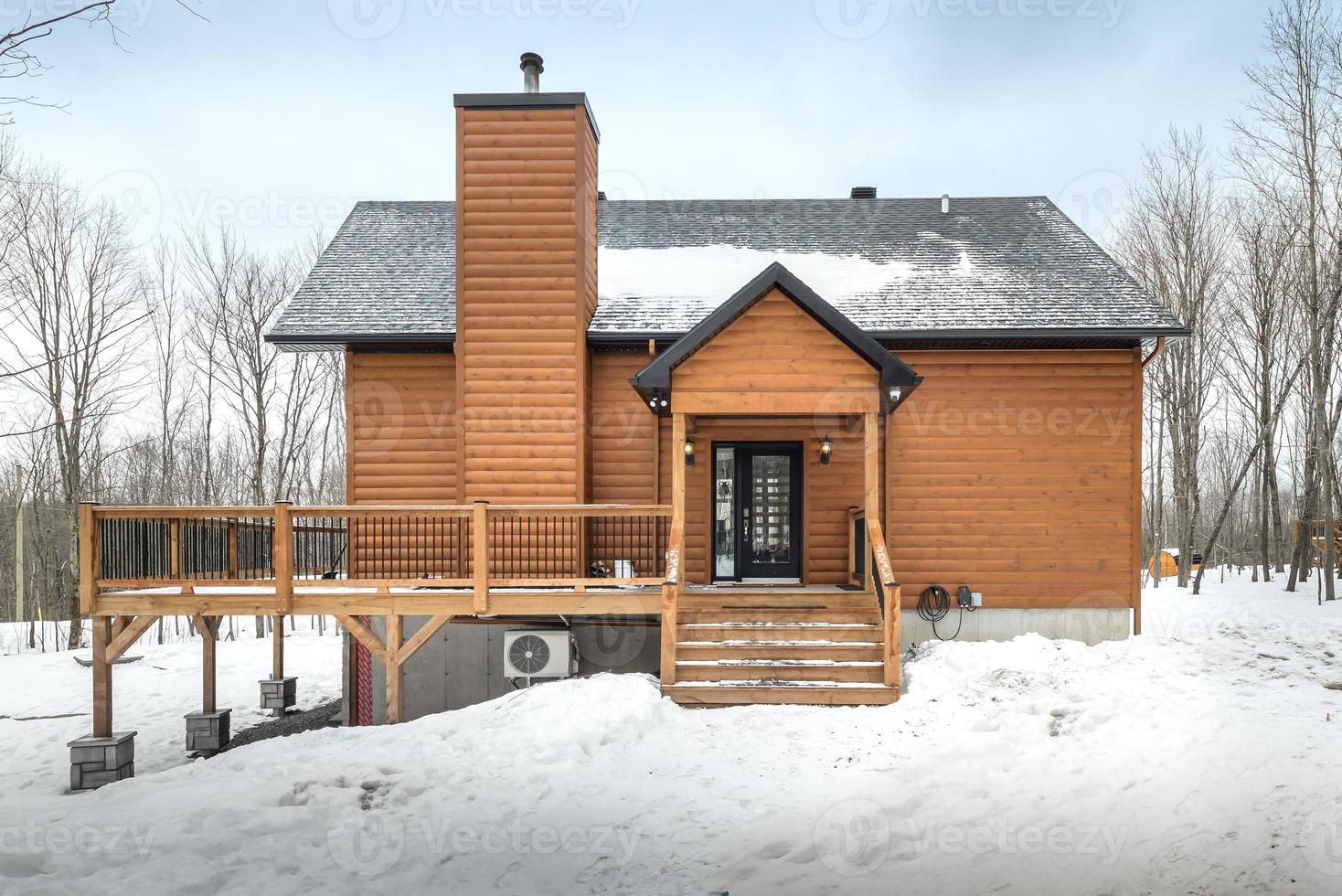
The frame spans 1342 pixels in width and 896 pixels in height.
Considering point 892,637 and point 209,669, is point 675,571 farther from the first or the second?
point 209,669

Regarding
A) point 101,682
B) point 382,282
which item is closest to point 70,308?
point 382,282

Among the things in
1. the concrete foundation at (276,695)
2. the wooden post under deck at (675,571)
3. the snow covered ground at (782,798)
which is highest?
the wooden post under deck at (675,571)

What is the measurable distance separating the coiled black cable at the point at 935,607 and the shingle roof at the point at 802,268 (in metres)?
3.36

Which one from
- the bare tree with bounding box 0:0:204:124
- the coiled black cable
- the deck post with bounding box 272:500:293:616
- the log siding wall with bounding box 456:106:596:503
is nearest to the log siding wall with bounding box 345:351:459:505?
the log siding wall with bounding box 456:106:596:503

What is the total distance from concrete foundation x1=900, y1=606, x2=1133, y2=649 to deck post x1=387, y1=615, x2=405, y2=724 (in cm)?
618

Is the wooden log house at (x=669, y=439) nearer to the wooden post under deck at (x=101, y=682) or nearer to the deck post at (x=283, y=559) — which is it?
the deck post at (x=283, y=559)

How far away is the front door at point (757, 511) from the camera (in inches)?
404

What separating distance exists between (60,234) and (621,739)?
1886cm

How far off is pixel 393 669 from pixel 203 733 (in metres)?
3.81

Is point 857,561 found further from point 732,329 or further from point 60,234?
point 60,234

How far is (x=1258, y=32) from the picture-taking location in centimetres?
1403

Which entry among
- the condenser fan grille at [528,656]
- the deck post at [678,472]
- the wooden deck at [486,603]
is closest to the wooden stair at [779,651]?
the wooden deck at [486,603]

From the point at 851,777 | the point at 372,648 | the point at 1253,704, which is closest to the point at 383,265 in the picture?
the point at 372,648

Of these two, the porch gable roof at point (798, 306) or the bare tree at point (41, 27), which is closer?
the bare tree at point (41, 27)
